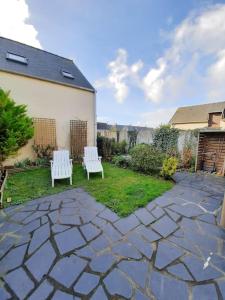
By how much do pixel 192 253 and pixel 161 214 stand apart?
103 cm

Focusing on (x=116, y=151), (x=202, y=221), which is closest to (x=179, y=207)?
(x=202, y=221)

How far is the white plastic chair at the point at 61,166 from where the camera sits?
505 centimetres

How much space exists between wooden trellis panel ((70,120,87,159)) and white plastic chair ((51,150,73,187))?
8.41ft

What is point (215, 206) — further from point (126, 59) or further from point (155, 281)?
point (126, 59)

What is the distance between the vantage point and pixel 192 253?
2.22 m

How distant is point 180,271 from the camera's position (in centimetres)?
192

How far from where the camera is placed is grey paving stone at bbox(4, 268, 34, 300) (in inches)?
65.7

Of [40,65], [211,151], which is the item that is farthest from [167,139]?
[40,65]

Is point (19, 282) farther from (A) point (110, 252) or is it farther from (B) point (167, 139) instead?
(B) point (167, 139)

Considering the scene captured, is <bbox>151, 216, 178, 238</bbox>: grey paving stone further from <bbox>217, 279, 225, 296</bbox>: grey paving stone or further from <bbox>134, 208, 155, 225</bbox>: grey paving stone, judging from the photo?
<bbox>217, 279, 225, 296</bbox>: grey paving stone

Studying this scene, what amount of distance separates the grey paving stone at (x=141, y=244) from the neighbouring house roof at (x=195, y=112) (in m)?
23.3

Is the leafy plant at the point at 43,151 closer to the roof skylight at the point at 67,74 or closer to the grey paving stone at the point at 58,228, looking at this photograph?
the roof skylight at the point at 67,74

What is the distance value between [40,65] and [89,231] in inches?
345

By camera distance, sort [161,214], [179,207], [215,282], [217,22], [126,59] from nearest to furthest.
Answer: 1. [215,282]
2. [161,214]
3. [179,207]
4. [217,22]
5. [126,59]
